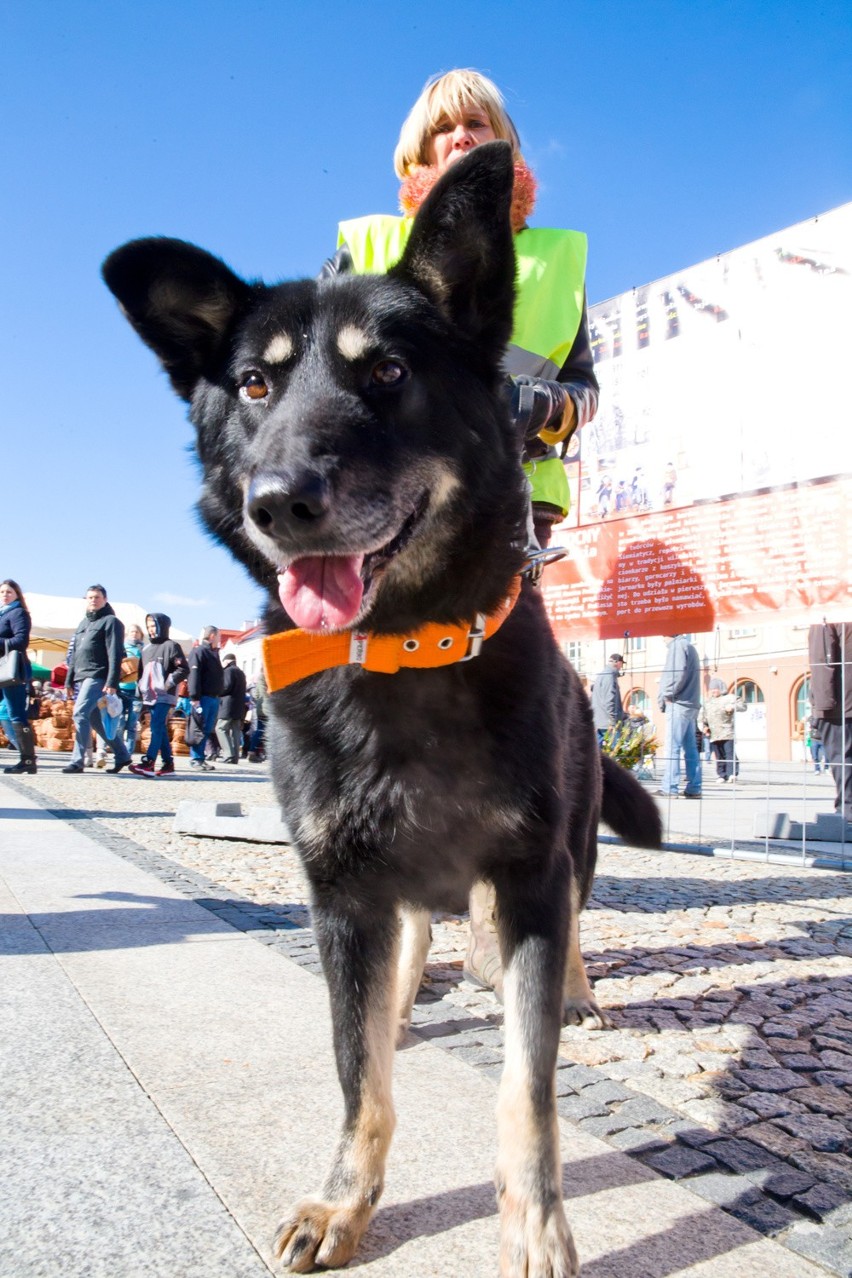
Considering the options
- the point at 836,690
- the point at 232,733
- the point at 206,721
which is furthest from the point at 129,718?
the point at 836,690

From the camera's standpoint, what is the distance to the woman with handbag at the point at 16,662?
942 cm

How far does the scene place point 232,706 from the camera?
16.6 m

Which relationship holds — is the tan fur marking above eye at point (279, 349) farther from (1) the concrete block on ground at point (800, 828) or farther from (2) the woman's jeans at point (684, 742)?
(2) the woman's jeans at point (684, 742)

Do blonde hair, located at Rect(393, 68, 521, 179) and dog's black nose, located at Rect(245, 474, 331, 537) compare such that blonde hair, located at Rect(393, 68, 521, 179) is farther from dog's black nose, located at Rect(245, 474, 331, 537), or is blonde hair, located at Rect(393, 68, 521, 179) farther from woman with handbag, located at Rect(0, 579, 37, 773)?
woman with handbag, located at Rect(0, 579, 37, 773)

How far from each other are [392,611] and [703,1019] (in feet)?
5.89

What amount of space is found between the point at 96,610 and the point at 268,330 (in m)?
9.84

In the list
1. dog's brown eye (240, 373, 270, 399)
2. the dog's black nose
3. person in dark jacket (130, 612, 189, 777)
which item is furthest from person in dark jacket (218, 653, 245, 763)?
the dog's black nose

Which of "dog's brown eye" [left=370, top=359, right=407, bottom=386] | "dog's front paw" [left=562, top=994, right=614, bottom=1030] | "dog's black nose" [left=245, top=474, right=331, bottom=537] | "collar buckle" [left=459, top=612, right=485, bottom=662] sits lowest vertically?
"dog's front paw" [left=562, top=994, right=614, bottom=1030]

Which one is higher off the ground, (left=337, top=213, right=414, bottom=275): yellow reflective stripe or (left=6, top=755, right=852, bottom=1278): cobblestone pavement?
(left=337, top=213, right=414, bottom=275): yellow reflective stripe

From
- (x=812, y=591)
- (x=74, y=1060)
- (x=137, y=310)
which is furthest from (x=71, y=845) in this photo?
(x=812, y=591)

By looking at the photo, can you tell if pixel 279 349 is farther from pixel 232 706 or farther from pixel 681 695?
pixel 232 706

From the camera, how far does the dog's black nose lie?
169 cm

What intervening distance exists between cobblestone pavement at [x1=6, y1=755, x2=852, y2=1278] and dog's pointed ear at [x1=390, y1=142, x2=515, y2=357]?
1.73m

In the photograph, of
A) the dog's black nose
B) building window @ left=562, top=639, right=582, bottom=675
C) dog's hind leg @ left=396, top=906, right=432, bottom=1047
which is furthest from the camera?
building window @ left=562, top=639, right=582, bottom=675
